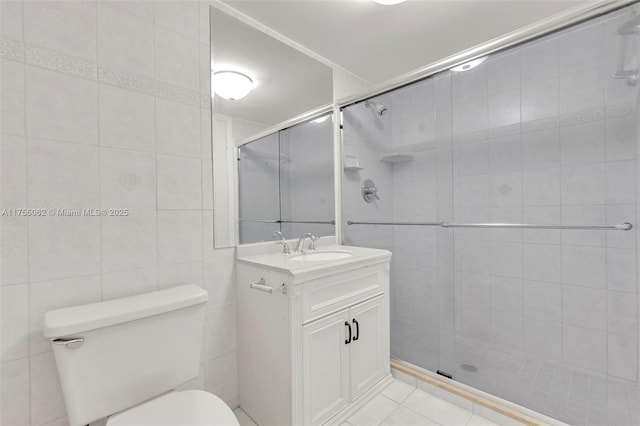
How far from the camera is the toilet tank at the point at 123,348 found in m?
0.94

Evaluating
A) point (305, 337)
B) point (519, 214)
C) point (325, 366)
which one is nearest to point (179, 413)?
point (305, 337)

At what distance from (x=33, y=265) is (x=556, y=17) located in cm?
241

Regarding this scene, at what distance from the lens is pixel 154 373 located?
1.10 meters

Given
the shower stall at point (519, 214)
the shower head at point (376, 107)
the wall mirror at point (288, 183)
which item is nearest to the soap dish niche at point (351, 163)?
the shower stall at point (519, 214)

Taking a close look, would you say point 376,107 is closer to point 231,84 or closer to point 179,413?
point 231,84

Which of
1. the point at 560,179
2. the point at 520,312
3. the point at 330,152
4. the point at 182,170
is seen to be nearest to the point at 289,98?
the point at 330,152

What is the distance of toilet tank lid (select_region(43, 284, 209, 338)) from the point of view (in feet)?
3.02

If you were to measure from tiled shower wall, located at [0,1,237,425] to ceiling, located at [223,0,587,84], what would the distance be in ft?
1.77

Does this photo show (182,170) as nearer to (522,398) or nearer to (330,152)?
(330,152)

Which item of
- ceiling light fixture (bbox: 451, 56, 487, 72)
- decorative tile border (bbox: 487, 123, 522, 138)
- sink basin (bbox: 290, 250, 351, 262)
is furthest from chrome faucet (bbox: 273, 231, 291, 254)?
decorative tile border (bbox: 487, 123, 522, 138)

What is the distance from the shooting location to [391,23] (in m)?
1.78

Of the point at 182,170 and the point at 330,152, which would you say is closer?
the point at 182,170

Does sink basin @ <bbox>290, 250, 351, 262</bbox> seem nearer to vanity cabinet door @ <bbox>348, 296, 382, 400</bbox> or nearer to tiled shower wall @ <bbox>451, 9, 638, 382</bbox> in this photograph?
vanity cabinet door @ <bbox>348, 296, 382, 400</bbox>

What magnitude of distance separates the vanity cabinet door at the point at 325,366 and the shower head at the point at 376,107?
1598 mm
